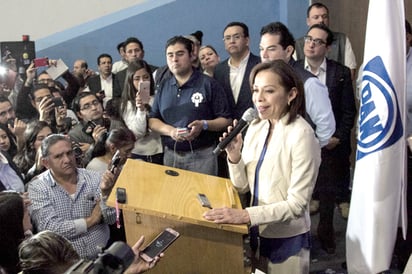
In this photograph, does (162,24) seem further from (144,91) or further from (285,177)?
(285,177)

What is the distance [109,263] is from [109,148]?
6.80 ft

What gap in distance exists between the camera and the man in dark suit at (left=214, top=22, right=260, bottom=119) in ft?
11.7

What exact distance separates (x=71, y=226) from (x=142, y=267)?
2.96 ft

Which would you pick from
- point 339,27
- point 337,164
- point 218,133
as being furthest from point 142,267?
point 339,27

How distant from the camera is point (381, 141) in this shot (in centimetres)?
236

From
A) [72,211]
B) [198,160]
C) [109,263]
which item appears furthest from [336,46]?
[109,263]

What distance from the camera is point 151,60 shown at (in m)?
6.30

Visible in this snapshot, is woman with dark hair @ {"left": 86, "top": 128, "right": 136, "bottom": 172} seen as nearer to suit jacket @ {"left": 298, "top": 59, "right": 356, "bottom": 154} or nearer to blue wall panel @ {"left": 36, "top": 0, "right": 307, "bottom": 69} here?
suit jacket @ {"left": 298, "top": 59, "right": 356, "bottom": 154}

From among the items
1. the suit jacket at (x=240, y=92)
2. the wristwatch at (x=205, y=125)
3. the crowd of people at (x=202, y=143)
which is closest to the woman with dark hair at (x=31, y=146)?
the crowd of people at (x=202, y=143)

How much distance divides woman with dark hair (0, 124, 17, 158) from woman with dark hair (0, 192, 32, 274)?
4.10 ft

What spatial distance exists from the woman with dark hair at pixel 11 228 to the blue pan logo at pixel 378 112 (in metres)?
1.33

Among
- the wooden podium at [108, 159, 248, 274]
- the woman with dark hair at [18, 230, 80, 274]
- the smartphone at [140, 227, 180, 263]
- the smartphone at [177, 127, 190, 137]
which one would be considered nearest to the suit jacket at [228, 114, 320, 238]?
the wooden podium at [108, 159, 248, 274]

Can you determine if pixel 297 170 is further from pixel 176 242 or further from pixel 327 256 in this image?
pixel 327 256

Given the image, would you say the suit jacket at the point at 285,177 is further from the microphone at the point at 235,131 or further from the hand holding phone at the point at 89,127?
the hand holding phone at the point at 89,127
